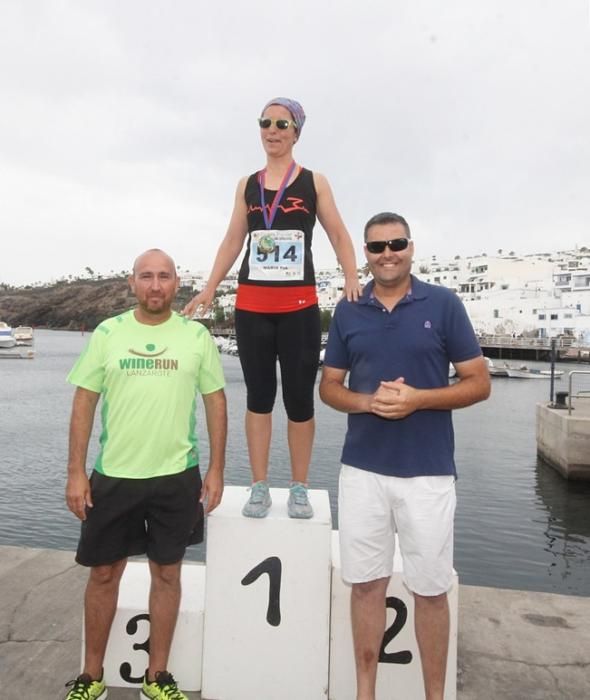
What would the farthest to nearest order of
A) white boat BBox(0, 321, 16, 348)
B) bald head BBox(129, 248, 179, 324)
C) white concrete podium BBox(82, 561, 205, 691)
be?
1. white boat BBox(0, 321, 16, 348)
2. white concrete podium BBox(82, 561, 205, 691)
3. bald head BBox(129, 248, 179, 324)

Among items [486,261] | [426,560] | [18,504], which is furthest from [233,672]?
[486,261]

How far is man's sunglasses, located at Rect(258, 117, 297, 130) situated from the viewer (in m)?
3.18

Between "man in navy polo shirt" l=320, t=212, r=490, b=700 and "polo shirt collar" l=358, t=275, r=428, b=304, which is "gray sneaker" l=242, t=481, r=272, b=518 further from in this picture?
"polo shirt collar" l=358, t=275, r=428, b=304

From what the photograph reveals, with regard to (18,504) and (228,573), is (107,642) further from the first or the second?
(18,504)

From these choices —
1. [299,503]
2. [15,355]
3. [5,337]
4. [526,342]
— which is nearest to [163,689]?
[299,503]

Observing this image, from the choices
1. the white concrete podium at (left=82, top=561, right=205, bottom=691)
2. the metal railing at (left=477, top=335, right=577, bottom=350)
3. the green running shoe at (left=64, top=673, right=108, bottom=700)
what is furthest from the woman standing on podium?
the metal railing at (left=477, top=335, right=577, bottom=350)

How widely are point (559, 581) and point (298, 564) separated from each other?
26.2ft

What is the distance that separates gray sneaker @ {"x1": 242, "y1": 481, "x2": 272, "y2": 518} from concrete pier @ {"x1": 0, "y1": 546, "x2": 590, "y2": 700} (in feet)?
2.75

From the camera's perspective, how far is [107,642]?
2.94 meters

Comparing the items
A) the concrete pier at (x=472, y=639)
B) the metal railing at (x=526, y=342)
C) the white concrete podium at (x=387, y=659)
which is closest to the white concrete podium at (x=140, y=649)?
the concrete pier at (x=472, y=639)

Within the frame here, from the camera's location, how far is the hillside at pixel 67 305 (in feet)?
497

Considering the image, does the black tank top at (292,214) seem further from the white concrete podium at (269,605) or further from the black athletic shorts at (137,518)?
the white concrete podium at (269,605)

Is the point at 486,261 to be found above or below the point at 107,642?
above

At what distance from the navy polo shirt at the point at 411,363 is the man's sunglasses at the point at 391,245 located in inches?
7.7
